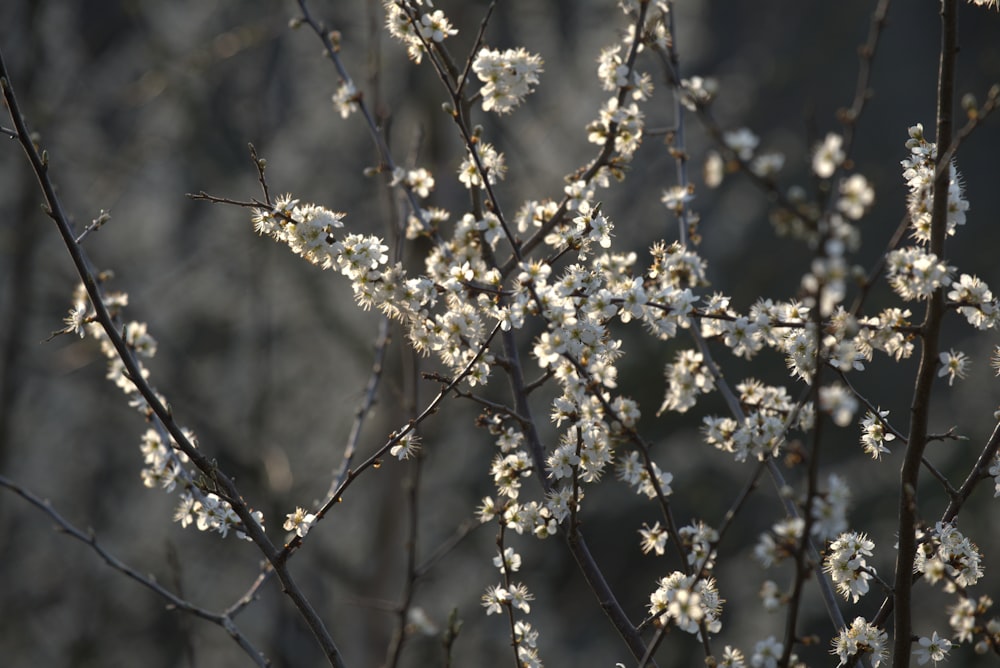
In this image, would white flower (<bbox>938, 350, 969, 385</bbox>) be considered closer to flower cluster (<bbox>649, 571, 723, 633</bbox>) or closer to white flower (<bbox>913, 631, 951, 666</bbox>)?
white flower (<bbox>913, 631, 951, 666</bbox>)

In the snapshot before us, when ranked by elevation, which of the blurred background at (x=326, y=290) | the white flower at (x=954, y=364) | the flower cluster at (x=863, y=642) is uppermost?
the blurred background at (x=326, y=290)

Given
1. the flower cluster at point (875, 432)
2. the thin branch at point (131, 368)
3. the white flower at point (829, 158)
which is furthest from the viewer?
the flower cluster at point (875, 432)

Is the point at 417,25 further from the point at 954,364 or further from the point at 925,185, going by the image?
the point at 954,364

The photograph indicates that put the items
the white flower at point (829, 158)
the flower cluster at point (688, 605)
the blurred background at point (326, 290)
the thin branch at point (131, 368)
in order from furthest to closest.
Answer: the blurred background at point (326, 290)
the thin branch at point (131, 368)
the flower cluster at point (688, 605)
the white flower at point (829, 158)

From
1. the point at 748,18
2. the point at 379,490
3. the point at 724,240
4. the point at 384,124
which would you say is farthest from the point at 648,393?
the point at 384,124

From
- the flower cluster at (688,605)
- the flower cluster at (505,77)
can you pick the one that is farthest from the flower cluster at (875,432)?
the flower cluster at (505,77)

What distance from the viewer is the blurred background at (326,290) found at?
22.4ft

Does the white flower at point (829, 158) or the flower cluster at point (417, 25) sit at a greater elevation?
the flower cluster at point (417, 25)

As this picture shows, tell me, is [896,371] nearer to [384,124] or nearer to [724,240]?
[724,240]

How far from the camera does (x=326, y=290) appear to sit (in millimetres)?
7633

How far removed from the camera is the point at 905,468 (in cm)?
144

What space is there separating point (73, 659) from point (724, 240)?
6.51 metres

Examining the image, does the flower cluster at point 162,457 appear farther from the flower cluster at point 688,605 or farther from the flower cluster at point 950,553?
the flower cluster at point 950,553

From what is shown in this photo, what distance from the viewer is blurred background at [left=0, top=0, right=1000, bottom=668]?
6840 mm
